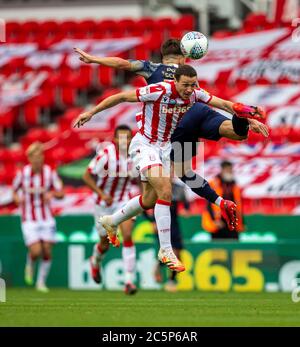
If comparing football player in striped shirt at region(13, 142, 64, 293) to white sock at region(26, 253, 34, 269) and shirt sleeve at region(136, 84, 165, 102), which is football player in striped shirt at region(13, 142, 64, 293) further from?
shirt sleeve at region(136, 84, 165, 102)

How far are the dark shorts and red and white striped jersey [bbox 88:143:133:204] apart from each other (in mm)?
2915

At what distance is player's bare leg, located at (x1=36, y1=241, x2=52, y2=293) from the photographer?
1669cm

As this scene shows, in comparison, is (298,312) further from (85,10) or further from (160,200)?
(85,10)

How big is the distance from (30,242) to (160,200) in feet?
18.4

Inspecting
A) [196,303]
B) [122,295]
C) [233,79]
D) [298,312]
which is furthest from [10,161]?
[298,312]

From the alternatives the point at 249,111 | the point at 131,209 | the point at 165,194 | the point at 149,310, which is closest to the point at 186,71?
the point at 249,111

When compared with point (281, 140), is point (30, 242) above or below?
below

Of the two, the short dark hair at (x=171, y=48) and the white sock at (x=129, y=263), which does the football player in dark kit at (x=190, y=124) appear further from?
the white sock at (x=129, y=263)

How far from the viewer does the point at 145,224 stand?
18266mm

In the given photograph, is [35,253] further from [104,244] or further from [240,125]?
[240,125]

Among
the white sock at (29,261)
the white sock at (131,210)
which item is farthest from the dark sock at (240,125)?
the white sock at (29,261)

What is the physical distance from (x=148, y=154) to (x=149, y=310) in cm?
172

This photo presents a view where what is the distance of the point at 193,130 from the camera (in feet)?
39.4

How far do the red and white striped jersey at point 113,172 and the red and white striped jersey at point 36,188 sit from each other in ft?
7.29
